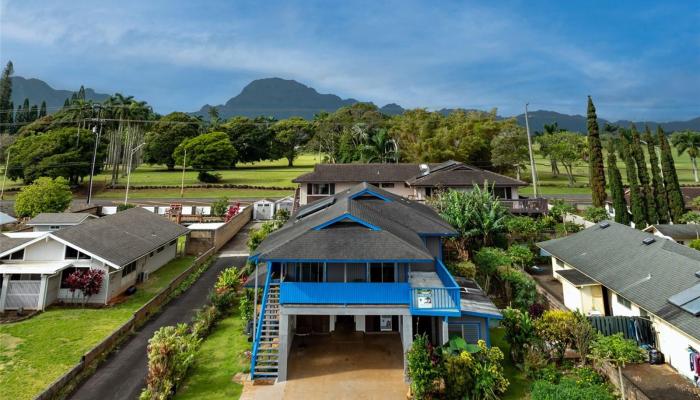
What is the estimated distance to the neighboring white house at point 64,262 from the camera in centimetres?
1977

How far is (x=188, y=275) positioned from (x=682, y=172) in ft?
362

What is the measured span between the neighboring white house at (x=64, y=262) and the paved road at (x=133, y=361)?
3.93 m

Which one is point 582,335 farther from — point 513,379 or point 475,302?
point 475,302

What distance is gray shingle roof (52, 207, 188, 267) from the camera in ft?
70.9

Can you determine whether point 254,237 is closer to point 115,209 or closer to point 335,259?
point 335,259

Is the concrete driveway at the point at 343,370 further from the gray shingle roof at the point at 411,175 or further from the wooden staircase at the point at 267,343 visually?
the gray shingle roof at the point at 411,175

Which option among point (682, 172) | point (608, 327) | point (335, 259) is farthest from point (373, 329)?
point (682, 172)

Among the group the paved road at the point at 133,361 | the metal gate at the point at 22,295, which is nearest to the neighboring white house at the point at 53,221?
the metal gate at the point at 22,295

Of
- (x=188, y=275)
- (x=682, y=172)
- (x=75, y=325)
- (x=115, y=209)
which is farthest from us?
(x=682, y=172)

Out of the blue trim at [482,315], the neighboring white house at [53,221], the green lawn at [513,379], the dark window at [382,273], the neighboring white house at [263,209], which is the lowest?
the green lawn at [513,379]

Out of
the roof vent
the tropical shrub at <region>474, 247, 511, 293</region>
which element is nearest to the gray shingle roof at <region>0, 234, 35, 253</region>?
the tropical shrub at <region>474, 247, 511, 293</region>

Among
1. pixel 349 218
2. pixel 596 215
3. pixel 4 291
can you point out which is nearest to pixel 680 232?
pixel 596 215

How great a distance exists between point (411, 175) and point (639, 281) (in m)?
27.7

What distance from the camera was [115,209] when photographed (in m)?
44.8
